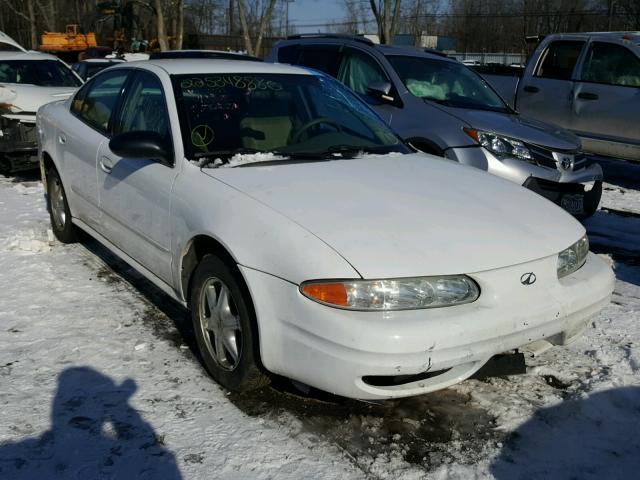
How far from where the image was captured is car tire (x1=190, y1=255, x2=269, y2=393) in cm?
289

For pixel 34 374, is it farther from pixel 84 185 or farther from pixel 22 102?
pixel 22 102

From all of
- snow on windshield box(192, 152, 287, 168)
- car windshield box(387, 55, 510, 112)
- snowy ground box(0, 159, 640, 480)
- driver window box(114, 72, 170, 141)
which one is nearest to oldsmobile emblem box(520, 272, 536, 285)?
snowy ground box(0, 159, 640, 480)

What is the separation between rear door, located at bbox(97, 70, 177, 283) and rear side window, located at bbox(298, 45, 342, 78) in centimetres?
337

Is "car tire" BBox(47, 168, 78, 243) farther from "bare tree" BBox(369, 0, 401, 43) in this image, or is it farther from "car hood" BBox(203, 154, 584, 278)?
"bare tree" BBox(369, 0, 401, 43)

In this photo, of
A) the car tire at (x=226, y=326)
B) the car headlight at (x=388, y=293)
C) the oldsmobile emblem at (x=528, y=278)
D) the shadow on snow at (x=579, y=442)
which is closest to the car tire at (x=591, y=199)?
the shadow on snow at (x=579, y=442)

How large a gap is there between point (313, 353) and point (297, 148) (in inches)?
59.6

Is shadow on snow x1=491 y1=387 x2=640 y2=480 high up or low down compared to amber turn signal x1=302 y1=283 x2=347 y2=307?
down

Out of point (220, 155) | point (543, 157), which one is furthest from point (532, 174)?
point (220, 155)

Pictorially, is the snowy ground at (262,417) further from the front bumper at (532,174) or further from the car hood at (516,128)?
the car hood at (516,128)

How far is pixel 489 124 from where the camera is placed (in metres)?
6.00

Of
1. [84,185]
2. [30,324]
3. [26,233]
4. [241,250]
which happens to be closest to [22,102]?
[26,233]

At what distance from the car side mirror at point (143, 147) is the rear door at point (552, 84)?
22.3 feet

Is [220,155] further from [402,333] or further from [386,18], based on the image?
[386,18]

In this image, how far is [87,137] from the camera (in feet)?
14.9
